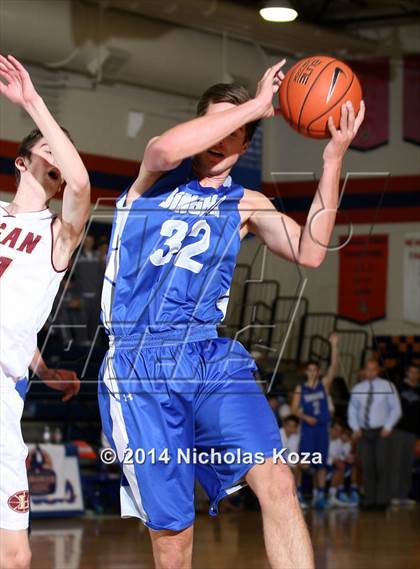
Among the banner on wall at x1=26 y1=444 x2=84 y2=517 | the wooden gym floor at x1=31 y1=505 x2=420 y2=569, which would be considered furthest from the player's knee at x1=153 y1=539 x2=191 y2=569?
the banner on wall at x1=26 y1=444 x2=84 y2=517

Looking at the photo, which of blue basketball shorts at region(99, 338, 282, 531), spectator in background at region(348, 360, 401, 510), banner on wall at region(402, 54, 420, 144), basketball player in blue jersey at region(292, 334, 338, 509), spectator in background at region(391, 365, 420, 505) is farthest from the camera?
banner on wall at region(402, 54, 420, 144)

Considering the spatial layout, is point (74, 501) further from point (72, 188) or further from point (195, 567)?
point (72, 188)

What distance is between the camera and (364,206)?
1639 cm

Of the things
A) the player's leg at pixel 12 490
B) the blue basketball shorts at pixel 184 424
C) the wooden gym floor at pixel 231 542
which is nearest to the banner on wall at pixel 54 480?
the wooden gym floor at pixel 231 542

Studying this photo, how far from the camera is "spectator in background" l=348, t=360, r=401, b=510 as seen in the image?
12453 mm

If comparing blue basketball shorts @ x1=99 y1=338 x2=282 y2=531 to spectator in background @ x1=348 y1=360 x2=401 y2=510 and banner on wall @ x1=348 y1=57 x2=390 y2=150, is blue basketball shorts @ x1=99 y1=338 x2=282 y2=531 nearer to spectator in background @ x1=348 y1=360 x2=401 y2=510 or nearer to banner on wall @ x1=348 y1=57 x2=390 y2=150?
spectator in background @ x1=348 y1=360 x2=401 y2=510

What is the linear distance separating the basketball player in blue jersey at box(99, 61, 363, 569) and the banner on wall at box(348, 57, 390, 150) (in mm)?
12443

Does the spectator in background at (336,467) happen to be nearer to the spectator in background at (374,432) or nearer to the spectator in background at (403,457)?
the spectator in background at (374,432)

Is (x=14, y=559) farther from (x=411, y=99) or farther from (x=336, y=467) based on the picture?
(x=411, y=99)

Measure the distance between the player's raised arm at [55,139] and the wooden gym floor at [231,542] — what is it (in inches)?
151

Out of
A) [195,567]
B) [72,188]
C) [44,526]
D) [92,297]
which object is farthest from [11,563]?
[92,297]

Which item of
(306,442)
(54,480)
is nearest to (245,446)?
(54,480)

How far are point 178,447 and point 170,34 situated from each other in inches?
415

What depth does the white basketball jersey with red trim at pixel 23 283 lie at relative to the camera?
3824 millimetres
